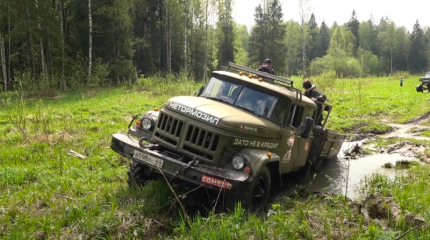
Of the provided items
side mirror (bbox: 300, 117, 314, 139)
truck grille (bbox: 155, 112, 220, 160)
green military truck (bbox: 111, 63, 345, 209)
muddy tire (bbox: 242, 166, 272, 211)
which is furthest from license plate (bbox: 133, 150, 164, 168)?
side mirror (bbox: 300, 117, 314, 139)

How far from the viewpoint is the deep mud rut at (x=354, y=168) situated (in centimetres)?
775

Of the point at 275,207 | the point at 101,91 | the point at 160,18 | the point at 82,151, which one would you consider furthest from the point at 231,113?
the point at 160,18

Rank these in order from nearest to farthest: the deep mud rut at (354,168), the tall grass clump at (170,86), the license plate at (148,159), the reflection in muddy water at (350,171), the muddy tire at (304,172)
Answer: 1. the license plate at (148,159)
2. the deep mud rut at (354,168)
3. the reflection in muddy water at (350,171)
4. the muddy tire at (304,172)
5. the tall grass clump at (170,86)

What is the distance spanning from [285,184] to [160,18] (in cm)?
3828

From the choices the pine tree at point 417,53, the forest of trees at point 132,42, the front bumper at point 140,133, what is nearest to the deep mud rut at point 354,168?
the front bumper at point 140,133

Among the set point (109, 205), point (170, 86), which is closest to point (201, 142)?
point (109, 205)

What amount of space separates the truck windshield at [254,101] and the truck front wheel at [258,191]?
3.84 ft

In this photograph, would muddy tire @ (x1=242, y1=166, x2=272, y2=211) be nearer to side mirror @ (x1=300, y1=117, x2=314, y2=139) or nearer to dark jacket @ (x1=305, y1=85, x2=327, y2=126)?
side mirror @ (x1=300, y1=117, x2=314, y2=139)

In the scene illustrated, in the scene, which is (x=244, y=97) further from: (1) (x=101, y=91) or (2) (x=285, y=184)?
(1) (x=101, y=91)

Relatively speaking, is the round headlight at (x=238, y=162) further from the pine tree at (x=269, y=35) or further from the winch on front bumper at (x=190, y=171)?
the pine tree at (x=269, y=35)

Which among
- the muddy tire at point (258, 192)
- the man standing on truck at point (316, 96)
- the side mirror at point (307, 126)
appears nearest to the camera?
the muddy tire at point (258, 192)

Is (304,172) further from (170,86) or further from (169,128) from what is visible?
(170,86)

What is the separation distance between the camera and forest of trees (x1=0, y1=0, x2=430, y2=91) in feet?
80.0

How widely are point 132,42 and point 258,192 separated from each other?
31464 millimetres
